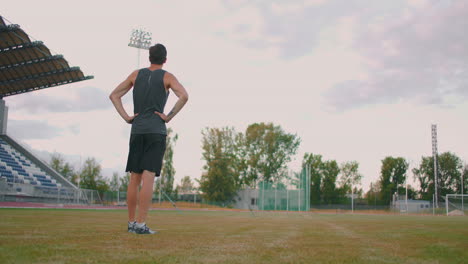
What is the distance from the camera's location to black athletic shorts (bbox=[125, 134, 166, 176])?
4.27 m

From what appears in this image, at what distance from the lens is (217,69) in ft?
117

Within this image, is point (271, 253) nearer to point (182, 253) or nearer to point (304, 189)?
point (182, 253)

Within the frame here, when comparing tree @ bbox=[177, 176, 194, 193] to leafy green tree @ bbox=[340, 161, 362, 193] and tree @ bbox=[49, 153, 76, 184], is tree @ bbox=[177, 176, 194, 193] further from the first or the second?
leafy green tree @ bbox=[340, 161, 362, 193]

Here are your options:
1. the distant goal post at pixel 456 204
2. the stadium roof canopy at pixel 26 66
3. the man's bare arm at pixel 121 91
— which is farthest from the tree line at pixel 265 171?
the man's bare arm at pixel 121 91

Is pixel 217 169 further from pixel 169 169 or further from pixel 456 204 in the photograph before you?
pixel 456 204

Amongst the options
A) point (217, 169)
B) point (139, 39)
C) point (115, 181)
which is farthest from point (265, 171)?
point (139, 39)

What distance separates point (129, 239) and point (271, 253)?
128cm

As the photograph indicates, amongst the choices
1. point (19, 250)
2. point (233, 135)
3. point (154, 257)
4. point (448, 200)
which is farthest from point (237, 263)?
point (233, 135)

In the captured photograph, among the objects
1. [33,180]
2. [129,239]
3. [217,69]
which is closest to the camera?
[129,239]

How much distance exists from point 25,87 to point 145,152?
33064 mm

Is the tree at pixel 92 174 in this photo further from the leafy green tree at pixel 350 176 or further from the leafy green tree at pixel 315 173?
the leafy green tree at pixel 350 176

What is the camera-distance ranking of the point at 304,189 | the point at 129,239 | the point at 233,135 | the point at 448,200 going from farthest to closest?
the point at 233,135 → the point at 448,200 → the point at 304,189 → the point at 129,239

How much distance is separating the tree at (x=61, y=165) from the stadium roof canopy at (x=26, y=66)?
23.2m

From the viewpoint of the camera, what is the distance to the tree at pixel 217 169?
5847 cm
